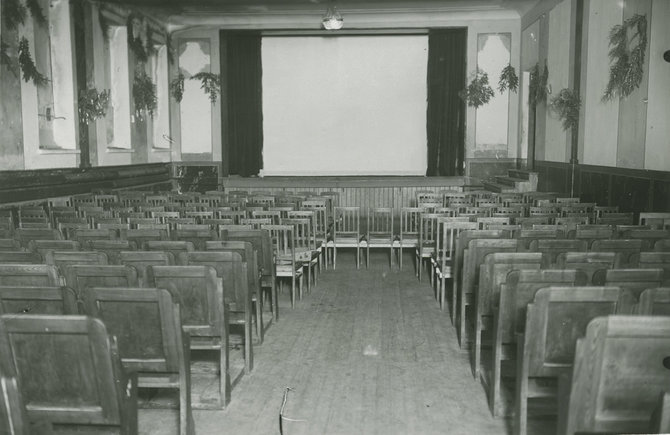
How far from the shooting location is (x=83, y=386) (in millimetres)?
2242

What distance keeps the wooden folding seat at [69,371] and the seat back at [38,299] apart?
19.9 inches

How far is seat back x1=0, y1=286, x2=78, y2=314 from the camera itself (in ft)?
8.89

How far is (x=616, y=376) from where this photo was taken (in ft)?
7.06

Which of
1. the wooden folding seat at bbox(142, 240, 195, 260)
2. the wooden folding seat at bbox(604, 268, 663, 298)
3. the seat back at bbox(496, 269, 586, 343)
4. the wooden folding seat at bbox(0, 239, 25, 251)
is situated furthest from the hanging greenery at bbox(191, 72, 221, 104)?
the wooden folding seat at bbox(604, 268, 663, 298)

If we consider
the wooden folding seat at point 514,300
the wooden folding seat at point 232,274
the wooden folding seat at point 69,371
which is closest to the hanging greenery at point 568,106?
the wooden folding seat at point 514,300

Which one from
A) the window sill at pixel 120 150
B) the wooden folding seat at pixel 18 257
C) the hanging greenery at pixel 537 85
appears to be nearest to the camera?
the wooden folding seat at pixel 18 257

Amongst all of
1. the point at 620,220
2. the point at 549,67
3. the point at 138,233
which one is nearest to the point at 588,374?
the point at 138,233

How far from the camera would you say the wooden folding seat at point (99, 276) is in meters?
3.15

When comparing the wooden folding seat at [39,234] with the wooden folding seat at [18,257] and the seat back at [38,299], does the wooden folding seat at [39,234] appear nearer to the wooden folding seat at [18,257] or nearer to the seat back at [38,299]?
the wooden folding seat at [18,257]

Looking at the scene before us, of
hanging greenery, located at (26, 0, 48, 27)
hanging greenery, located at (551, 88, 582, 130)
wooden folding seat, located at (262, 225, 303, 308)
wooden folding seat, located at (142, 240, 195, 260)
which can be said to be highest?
hanging greenery, located at (26, 0, 48, 27)

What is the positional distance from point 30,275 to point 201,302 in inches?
34.6

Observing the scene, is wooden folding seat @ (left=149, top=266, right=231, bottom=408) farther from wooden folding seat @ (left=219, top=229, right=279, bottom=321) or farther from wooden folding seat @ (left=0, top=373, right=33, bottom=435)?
wooden folding seat @ (left=0, top=373, right=33, bottom=435)

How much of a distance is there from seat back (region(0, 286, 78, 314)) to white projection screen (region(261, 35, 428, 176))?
11.4 meters

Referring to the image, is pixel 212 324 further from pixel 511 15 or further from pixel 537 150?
pixel 511 15
